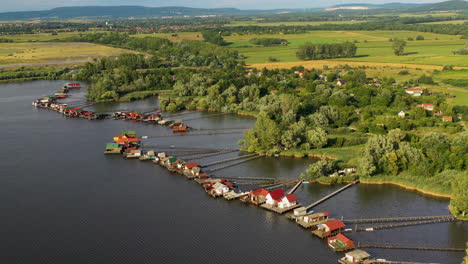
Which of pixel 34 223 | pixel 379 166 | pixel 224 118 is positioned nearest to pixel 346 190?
pixel 379 166

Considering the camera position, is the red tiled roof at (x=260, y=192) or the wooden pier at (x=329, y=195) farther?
the red tiled roof at (x=260, y=192)

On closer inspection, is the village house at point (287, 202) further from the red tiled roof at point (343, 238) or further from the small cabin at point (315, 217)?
the red tiled roof at point (343, 238)

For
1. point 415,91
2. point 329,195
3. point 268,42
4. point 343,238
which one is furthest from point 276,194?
point 268,42

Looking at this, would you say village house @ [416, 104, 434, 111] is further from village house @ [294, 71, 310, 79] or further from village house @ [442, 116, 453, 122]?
village house @ [294, 71, 310, 79]

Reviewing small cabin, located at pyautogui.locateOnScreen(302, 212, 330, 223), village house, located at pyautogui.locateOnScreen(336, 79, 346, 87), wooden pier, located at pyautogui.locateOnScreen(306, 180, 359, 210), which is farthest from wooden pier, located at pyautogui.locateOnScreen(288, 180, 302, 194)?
village house, located at pyautogui.locateOnScreen(336, 79, 346, 87)

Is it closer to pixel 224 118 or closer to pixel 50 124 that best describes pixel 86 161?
pixel 50 124

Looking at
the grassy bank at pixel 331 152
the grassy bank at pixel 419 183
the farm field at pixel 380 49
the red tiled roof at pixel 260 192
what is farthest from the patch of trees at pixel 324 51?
the red tiled roof at pixel 260 192
